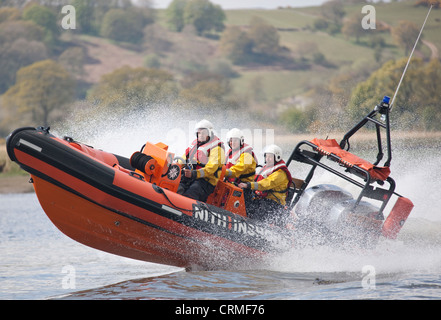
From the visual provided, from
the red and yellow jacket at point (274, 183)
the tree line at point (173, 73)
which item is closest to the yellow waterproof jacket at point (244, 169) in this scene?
the red and yellow jacket at point (274, 183)

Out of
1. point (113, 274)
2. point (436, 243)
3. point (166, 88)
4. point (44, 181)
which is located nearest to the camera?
point (44, 181)

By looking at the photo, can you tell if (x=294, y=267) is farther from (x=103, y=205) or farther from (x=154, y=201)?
(x=103, y=205)

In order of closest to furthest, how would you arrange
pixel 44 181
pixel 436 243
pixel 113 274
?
pixel 44 181, pixel 113 274, pixel 436 243

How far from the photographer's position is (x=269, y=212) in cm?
720

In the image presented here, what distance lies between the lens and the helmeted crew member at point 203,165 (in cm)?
695

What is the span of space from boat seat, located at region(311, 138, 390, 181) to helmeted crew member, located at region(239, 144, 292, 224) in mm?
558

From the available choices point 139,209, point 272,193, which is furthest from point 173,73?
point 139,209

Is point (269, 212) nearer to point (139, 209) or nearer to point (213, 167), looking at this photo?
point (213, 167)

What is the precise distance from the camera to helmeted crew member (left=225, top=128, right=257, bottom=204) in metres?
7.20

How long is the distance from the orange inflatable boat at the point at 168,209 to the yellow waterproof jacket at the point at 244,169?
229 mm

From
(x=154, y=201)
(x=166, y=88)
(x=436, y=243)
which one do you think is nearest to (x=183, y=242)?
(x=154, y=201)
